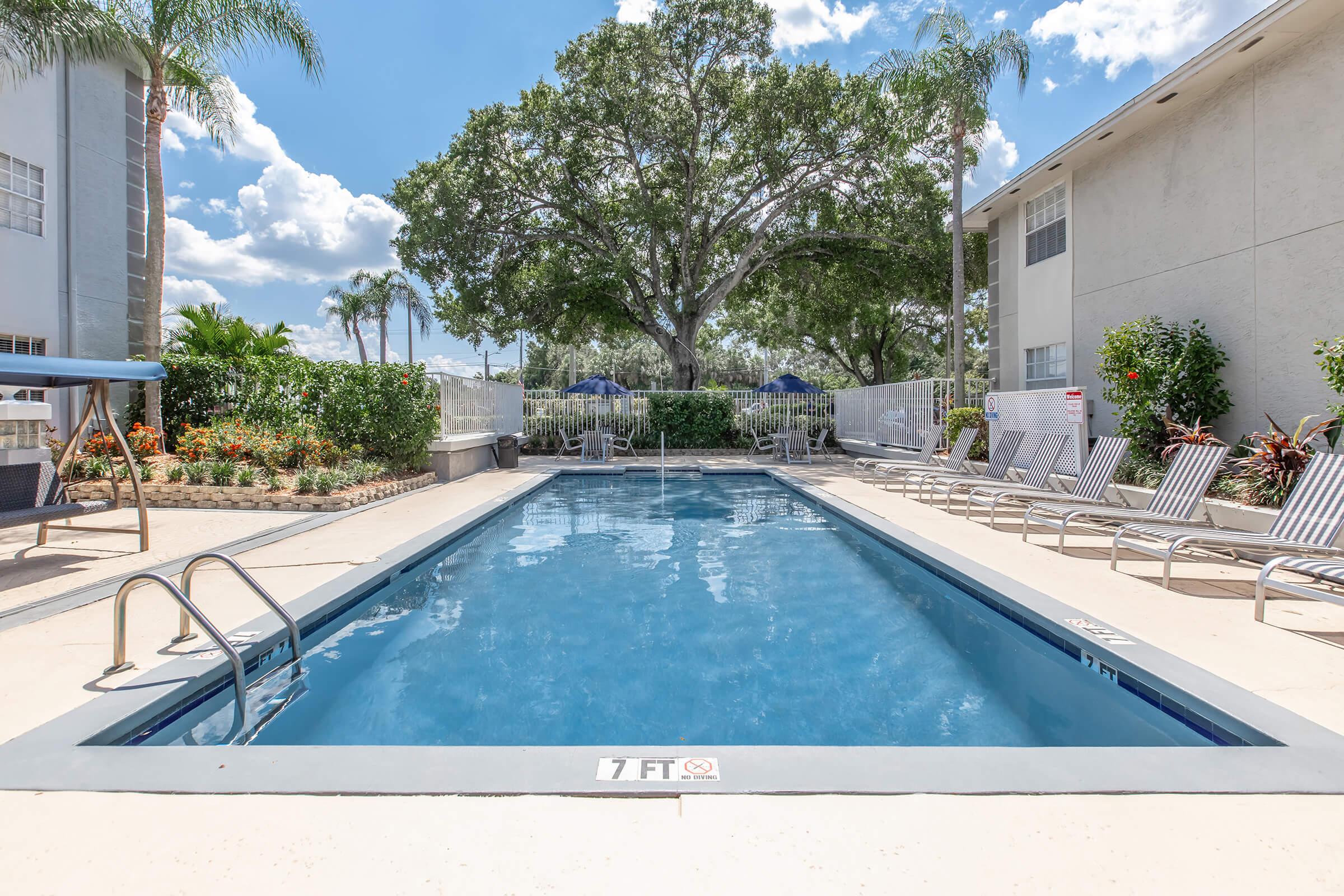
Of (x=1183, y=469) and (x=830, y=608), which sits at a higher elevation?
(x=1183, y=469)

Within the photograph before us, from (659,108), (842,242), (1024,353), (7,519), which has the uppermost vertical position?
(659,108)

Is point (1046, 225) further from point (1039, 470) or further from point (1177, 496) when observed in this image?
point (1177, 496)

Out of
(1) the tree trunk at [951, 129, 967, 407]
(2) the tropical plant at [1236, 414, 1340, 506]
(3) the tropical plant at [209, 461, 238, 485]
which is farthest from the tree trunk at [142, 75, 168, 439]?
(2) the tropical plant at [1236, 414, 1340, 506]

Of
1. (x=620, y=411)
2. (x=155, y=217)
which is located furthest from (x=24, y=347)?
(x=620, y=411)

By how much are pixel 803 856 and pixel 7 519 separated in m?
6.00

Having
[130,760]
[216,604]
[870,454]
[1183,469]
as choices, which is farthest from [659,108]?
[130,760]

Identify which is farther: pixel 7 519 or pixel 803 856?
pixel 7 519

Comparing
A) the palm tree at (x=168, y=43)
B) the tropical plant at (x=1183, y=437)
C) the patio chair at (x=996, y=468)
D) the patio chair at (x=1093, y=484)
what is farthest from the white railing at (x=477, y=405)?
the tropical plant at (x=1183, y=437)

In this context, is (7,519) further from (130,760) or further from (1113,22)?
(1113,22)

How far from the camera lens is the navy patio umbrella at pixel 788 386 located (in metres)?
18.4

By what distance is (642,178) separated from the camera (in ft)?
64.8

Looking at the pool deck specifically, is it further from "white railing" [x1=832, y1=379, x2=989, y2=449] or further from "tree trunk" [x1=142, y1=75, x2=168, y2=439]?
"white railing" [x1=832, y1=379, x2=989, y2=449]

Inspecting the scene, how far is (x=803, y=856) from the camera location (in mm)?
2008

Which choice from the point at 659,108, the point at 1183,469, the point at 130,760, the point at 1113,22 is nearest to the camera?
the point at 130,760
